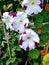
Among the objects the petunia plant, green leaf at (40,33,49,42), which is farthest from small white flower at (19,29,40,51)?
green leaf at (40,33,49,42)

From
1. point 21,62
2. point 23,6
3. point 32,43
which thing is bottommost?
point 21,62

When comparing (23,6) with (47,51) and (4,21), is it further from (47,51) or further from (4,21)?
(47,51)

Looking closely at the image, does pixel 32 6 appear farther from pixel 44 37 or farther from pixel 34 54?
pixel 34 54

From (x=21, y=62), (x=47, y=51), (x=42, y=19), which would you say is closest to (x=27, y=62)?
(x=21, y=62)

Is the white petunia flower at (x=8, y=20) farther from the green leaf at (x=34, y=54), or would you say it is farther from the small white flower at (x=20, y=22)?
the green leaf at (x=34, y=54)

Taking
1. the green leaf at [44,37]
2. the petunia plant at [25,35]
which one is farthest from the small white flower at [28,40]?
the green leaf at [44,37]

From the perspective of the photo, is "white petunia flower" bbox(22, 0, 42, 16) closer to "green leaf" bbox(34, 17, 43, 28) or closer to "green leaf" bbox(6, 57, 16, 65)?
"green leaf" bbox(34, 17, 43, 28)
